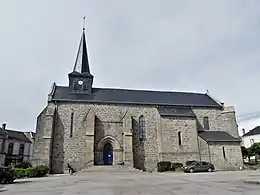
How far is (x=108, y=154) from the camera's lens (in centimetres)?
3159

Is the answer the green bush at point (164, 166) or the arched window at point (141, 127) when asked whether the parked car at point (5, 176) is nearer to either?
the green bush at point (164, 166)

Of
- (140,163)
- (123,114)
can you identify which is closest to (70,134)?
(123,114)

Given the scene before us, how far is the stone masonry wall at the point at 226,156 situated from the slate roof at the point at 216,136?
592mm

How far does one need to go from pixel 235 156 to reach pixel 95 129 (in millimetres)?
18381

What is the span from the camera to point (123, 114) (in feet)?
109

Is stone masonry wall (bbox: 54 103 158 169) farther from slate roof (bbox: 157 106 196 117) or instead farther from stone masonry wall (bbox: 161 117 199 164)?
stone masonry wall (bbox: 161 117 199 164)

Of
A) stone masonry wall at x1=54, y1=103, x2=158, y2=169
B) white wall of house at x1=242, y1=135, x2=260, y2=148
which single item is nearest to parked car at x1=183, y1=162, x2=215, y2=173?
stone masonry wall at x1=54, y1=103, x2=158, y2=169

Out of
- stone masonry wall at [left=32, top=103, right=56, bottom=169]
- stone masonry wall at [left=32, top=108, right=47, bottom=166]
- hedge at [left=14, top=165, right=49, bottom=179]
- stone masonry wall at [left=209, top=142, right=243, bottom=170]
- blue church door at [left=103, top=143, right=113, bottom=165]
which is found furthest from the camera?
blue church door at [left=103, top=143, right=113, bottom=165]

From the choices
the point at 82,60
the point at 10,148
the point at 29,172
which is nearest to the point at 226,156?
the point at 29,172

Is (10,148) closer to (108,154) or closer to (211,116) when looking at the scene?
(108,154)

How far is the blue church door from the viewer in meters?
31.2

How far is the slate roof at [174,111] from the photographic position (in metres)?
33.3

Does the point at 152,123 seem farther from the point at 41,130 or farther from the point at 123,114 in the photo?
the point at 41,130

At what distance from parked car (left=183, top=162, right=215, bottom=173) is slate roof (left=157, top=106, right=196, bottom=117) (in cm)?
795
